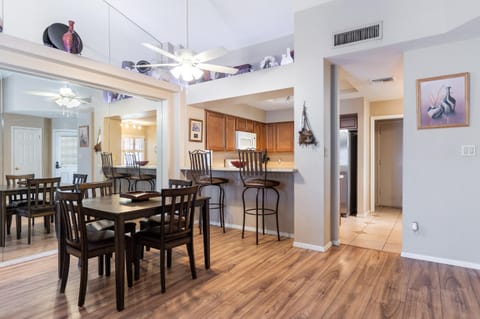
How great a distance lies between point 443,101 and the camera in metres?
2.85

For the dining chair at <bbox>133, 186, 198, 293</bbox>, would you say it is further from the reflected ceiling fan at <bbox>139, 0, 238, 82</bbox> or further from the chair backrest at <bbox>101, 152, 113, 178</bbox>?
the chair backrest at <bbox>101, 152, 113, 178</bbox>

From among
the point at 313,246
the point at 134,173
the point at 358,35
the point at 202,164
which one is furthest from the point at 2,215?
the point at 358,35

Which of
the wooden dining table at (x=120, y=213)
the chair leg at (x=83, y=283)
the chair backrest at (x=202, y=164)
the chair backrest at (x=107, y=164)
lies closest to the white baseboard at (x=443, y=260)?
the chair backrest at (x=202, y=164)

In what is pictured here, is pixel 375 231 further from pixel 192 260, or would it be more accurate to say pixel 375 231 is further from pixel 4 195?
pixel 4 195

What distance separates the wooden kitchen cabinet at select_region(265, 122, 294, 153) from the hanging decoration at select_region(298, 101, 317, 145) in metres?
3.47

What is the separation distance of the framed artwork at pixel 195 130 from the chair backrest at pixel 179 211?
236 cm

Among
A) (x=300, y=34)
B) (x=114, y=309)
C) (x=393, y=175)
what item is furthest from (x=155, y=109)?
(x=393, y=175)

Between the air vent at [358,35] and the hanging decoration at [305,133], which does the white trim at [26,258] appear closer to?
the hanging decoration at [305,133]

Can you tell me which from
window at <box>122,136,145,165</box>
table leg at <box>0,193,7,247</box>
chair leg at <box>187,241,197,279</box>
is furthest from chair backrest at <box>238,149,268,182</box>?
table leg at <box>0,193,7,247</box>

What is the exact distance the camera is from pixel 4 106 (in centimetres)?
304

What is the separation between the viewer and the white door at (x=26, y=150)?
3.21 m

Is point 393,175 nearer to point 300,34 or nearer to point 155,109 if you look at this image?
point 300,34

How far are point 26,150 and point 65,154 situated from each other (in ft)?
1.49

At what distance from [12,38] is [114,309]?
9.12 feet
